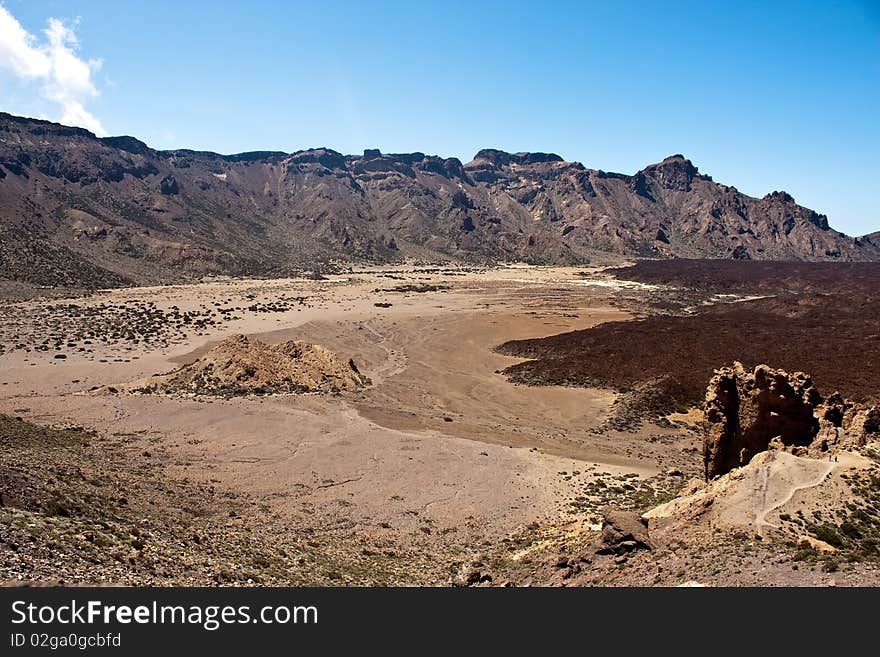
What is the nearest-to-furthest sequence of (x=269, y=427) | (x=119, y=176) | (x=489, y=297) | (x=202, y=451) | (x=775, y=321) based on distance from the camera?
(x=202, y=451)
(x=269, y=427)
(x=775, y=321)
(x=489, y=297)
(x=119, y=176)

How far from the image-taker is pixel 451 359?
53688 millimetres

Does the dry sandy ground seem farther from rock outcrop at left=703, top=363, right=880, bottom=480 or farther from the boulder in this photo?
rock outcrop at left=703, top=363, right=880, bottom=480

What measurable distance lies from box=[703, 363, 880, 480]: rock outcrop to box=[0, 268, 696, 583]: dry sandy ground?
489 cm

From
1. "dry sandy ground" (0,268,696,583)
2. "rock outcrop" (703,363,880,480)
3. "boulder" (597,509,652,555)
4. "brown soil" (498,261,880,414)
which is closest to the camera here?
"boulder" (597,509,652,555)

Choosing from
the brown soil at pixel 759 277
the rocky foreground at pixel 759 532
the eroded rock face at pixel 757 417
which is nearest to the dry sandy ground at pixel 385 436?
the rocky foreground at pixel 759 532

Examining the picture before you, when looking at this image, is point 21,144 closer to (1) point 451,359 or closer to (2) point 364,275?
(2) point 364,275

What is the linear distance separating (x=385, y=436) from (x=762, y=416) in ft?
58.3

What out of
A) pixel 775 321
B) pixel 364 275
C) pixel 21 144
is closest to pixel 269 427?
pixel 775 321

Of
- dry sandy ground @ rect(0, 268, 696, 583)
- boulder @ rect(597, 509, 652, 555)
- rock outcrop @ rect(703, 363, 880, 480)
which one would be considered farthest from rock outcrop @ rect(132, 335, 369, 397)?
boulder @ rect(597, 509, 652, 555)

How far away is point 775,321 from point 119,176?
17871 cm

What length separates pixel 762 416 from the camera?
21781 mm

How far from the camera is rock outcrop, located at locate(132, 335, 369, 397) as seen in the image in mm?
37094

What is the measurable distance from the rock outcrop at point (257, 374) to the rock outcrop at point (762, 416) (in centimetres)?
2423

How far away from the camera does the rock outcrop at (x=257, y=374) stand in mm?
37094
